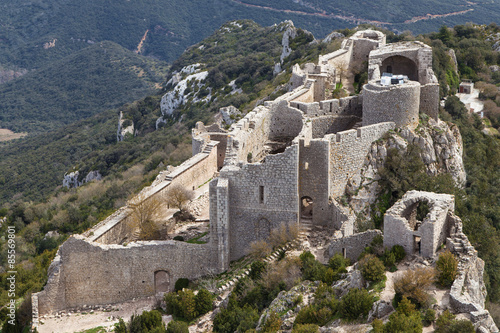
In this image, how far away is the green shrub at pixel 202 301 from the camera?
1064 inches

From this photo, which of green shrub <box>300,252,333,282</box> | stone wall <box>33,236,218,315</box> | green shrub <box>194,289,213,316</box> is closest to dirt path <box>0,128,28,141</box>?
stone wall <box>33,236,218,315</box>

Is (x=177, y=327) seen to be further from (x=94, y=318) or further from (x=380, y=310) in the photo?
(x=380, y=310)

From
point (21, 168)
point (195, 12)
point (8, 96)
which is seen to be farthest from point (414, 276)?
point (195, 12)

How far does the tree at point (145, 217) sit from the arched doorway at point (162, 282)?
1687 millimetres

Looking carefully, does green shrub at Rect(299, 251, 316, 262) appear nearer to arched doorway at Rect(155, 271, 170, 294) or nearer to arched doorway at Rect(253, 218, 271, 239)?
arched doorway at Rect(253, 218, 271, 239)

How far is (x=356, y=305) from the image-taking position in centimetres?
2142

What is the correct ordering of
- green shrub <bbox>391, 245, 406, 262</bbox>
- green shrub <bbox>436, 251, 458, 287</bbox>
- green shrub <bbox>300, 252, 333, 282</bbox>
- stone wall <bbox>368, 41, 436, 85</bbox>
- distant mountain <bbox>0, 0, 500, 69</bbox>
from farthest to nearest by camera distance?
distant mountain <bbox>0, 0, 500, 69</bbox> → stone wall <bbox>368, 41, 436, 85</bbox> → green shrub <bbox>300, 252, 333, 282</bbox> → green shrub <bbox>391, 245, 406, 262</bbox> → green shrub <bbox>436, 251, 458, 287</bbox>

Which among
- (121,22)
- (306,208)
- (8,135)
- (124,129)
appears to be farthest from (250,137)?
(121,22)

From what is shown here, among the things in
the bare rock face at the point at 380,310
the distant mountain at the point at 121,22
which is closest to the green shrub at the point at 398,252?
the bare rock face at the point at 380,310

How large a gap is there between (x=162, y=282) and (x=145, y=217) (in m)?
3.15

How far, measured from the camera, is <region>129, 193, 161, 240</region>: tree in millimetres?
30656

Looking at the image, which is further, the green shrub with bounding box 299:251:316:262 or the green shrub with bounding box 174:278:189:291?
the green shrub with bounding box 174:278:189:291

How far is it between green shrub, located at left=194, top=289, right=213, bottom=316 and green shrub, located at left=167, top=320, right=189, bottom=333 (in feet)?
4.18

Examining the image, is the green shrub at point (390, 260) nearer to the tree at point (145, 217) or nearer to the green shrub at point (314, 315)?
the green shrub at point (314, 315)
